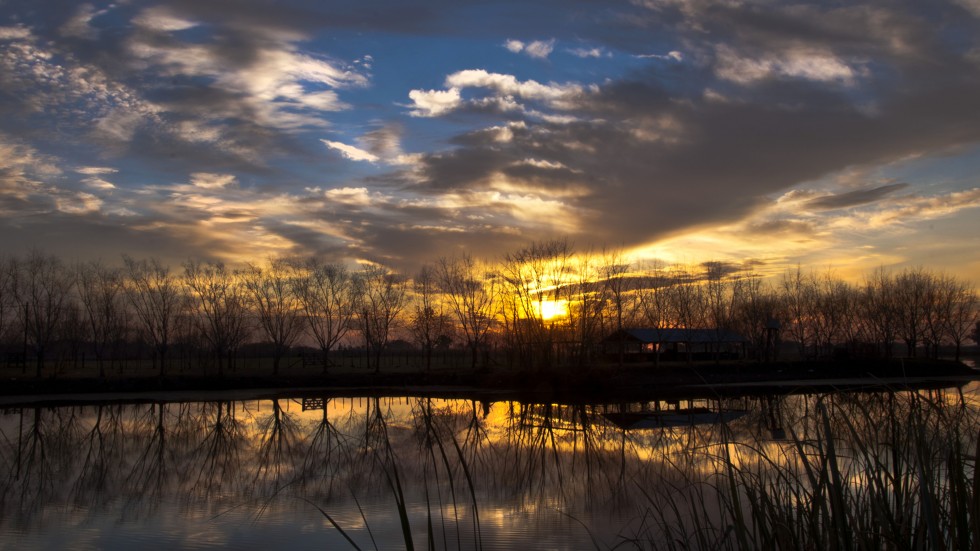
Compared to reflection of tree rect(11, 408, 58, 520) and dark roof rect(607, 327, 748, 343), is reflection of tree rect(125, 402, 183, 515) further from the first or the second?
dark roof rect(607, 327, 748, 343)

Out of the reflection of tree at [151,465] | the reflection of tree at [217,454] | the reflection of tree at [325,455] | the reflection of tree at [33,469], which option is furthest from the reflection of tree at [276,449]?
the reflection of tree at [33,469]

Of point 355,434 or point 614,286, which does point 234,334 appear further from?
point 355,434

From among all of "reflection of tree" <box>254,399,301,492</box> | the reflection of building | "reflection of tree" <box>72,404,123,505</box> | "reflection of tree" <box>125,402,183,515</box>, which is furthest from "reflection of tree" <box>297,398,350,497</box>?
the reflection of building

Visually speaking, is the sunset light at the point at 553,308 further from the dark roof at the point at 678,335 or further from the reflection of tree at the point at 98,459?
the reflection of tree at the point at 98,459

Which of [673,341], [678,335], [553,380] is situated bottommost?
[553,380]

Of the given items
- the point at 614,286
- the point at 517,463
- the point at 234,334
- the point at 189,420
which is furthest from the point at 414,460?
the point at 234,334

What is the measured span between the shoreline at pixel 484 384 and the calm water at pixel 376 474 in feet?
28.4

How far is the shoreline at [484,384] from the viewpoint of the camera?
29969 millimetres

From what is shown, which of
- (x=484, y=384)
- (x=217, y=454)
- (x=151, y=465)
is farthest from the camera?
(x=484, y=384)

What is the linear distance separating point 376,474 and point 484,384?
23.2m

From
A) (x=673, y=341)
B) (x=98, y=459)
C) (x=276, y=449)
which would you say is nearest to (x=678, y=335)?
(x=673, y=341)

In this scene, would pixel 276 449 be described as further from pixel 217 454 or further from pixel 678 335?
pixel 678 335

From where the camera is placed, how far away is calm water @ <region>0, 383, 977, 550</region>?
7680 mm

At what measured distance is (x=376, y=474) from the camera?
477 inches
